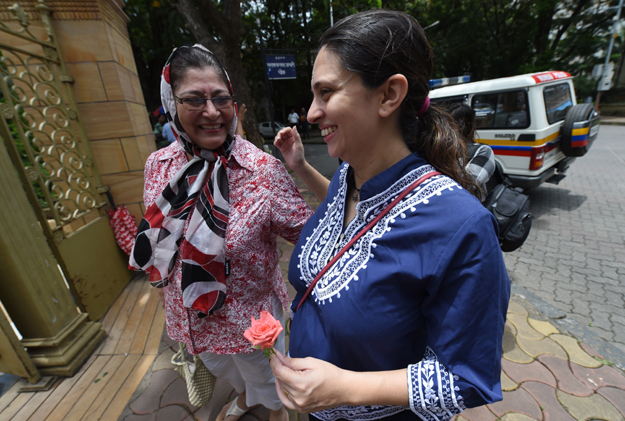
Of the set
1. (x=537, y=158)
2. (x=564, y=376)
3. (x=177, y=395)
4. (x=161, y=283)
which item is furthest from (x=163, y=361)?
(x=537, y=158)

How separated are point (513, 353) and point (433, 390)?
7.08 feet

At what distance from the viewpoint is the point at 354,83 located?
883mm

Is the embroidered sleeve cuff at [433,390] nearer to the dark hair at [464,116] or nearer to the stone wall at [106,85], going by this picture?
the dark hair at [464,116]

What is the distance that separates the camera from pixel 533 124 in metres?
4.46

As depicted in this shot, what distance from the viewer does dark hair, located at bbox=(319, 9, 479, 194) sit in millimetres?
862

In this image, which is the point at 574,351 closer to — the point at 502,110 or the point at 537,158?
the point at 537,158

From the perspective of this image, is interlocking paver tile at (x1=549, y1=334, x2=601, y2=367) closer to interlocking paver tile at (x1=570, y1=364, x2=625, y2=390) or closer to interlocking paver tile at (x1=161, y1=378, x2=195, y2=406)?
interlocking paver tile at (x1=570, y1=364, x2=625, y2=390)

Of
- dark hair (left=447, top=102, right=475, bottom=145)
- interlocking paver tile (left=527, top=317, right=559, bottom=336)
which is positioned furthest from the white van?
interlocking paver tile (left=527, top=317, right=559, bottom=336)

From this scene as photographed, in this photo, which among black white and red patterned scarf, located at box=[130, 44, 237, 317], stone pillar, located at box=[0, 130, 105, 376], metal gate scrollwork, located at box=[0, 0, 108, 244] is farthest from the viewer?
metal gate scrollwork, located at box=[0, 0, 108, 244]

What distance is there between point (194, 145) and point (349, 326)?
115cm

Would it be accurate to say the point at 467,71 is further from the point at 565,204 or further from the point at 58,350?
the point at 58,350

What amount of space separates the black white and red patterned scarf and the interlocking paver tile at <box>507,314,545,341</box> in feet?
8.67

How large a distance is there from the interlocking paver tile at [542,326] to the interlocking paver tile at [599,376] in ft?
1.21

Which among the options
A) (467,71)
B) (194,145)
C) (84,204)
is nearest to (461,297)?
(194,145)
